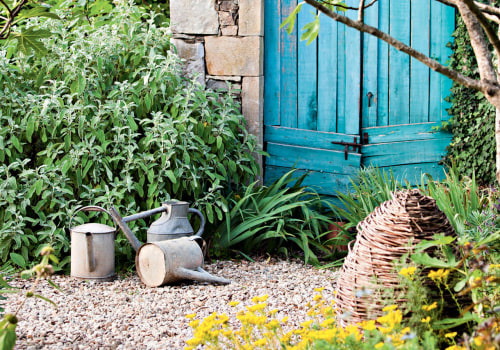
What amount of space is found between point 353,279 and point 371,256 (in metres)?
0.12

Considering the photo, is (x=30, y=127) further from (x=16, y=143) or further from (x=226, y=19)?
(x=226, y=19)

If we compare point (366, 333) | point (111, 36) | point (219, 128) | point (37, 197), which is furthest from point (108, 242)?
point (366, 333)

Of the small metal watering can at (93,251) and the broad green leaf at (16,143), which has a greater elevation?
the broad green leaf at (16,143)

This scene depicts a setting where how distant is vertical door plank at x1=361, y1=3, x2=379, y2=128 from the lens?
4.49 meters

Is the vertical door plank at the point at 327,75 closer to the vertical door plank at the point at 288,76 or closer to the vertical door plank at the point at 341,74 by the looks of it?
the vertical door plank at the point at 341,74

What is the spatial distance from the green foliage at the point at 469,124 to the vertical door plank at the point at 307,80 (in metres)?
1.10

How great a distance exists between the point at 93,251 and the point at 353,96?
96.5 inches

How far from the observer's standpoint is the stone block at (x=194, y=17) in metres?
4.49

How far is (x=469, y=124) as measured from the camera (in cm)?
429

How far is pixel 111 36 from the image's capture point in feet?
14.1

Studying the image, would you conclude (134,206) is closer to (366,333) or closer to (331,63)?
(331,63)

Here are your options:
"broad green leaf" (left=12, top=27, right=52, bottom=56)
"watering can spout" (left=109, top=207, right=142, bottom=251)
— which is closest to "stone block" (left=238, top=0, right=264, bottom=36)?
"watering can spout" (left=109, top=207, right=142, bottom=251)

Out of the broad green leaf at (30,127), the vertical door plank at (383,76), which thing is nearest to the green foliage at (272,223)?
the vertical door plank at (383,76)

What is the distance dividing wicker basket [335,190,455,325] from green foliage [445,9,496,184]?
240cm
